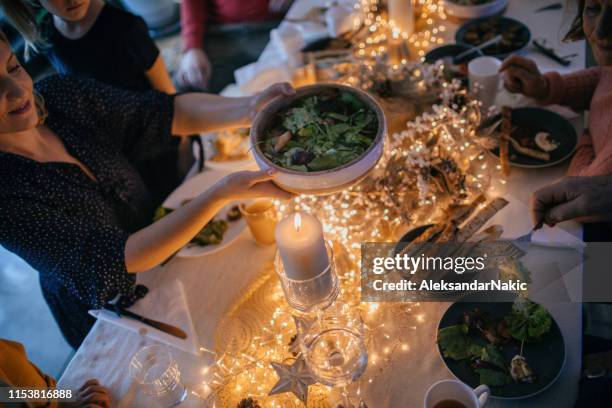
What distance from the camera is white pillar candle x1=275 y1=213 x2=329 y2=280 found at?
102 cm

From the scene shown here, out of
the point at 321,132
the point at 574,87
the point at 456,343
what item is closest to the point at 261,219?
the point at 321,132

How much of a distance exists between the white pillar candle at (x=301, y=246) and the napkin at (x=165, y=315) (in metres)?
0.35

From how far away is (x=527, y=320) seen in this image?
1.04m

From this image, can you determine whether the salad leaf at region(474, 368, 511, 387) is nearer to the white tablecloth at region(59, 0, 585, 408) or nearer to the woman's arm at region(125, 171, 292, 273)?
the white tablecloth at region(59, 0, 585, 408)

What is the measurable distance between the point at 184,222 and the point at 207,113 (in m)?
0.47

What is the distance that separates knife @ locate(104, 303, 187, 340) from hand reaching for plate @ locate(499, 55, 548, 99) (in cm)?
124

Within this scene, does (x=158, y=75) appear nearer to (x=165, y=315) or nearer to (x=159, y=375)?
(x=165, y=315)

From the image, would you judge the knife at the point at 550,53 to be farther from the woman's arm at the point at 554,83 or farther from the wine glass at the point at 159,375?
the wine glass at the point at 159,375

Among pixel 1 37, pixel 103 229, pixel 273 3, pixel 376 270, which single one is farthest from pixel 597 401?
pixel 273 3

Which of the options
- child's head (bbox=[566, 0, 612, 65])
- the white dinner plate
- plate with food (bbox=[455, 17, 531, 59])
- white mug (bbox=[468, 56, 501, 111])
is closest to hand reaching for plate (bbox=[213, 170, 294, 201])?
the white dinner plate

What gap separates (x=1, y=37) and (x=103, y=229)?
21.0 inches

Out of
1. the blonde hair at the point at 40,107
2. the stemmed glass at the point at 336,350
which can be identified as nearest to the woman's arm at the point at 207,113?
the blonde hair at the point at 40,107

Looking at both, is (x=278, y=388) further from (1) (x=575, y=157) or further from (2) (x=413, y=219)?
(1) (x=575, y=157)

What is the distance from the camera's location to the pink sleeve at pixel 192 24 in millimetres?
2660
